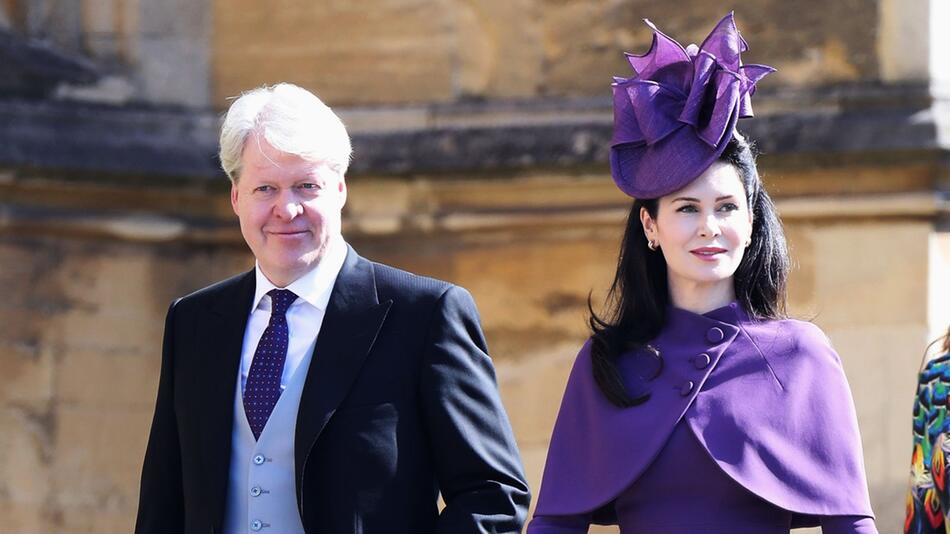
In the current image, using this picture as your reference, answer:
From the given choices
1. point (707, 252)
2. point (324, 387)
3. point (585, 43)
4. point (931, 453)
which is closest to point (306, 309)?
point (324, 387)

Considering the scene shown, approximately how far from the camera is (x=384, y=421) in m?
3.70

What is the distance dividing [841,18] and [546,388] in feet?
4.64

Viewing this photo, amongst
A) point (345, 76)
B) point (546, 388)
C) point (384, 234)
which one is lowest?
point (546, 388)

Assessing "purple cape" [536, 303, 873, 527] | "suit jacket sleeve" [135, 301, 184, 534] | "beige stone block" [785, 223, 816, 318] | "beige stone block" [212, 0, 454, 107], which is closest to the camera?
"purple cape" [536, 303, 873, 527]

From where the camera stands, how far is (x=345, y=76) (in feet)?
20.8

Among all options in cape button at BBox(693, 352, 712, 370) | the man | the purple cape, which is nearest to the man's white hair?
the man

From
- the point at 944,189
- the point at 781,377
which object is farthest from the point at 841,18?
the point at 781,377

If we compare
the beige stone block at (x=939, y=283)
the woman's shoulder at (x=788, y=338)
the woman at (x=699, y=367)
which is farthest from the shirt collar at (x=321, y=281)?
the beige stone block at (x=939, y=283)

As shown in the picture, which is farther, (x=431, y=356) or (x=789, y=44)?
(x=789, y=44)

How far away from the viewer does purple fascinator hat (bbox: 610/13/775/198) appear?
12.0 ft

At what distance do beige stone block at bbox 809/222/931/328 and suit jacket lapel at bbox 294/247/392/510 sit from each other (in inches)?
84.4

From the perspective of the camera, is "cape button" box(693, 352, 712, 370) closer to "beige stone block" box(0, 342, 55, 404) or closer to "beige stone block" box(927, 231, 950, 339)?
"beige stone block" box(927, 231, 950, 339)

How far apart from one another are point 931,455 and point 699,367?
3.13 feet

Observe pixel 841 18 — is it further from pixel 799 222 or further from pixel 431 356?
pixel 431 356
